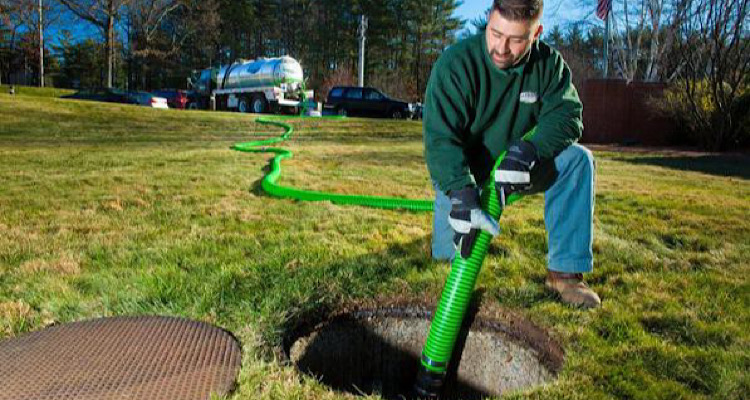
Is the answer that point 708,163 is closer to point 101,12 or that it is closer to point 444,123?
point 444,123

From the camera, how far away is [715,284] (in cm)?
228

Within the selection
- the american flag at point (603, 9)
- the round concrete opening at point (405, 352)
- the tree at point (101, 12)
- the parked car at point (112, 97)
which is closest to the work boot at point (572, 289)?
the round concrete opening at point (405, 352)

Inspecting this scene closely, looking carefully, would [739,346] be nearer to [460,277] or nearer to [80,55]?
[460,277]

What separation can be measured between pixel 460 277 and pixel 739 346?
96cm

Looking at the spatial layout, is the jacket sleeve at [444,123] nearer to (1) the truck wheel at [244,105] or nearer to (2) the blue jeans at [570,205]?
(2) the blue jeans at [570,205]

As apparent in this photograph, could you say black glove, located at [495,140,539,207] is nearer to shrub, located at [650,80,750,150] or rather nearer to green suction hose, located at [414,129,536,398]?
green suction hose, located at [414,129,536,398]

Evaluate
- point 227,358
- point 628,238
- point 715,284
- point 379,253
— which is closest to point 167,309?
point 227,358

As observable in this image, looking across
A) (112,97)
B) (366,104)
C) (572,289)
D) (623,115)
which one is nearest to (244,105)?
(112,97)

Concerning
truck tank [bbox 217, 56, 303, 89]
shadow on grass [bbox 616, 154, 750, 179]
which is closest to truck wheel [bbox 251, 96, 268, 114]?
truck tank [bbox 217, 56, 303, 89]

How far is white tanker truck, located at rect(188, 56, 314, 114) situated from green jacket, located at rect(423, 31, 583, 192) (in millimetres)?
A: 19579

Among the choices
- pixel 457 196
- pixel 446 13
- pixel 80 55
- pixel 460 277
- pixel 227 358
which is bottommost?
pixel 227 358

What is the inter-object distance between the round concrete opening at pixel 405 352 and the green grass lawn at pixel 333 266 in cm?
8

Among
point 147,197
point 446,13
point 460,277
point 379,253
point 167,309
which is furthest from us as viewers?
point 446,13

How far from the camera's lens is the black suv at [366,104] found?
2033cm
